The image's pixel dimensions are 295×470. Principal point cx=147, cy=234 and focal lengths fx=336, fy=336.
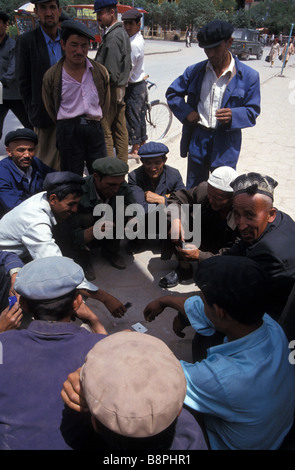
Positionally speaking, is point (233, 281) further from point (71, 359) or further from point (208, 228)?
point (208, 228)

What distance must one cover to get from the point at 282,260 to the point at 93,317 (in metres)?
1.20

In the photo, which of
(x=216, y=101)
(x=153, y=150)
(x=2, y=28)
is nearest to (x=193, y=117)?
(x=216, y=101)

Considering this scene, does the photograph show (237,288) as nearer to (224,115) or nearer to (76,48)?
(224,115)

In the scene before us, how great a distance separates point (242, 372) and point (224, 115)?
2320 millimetres

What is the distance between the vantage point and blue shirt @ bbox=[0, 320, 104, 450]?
3.83 feet

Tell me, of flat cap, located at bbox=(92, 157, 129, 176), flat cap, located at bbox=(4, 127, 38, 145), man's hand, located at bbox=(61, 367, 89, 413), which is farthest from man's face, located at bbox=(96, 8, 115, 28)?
man's hand, located at bbox=(61, 367, 89, 413)

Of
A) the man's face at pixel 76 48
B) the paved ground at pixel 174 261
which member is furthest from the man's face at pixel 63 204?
the man's face at pixel 76 48

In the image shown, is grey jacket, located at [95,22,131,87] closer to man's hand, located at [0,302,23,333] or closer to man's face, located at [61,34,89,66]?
man's face, located at [61,34,89,66]

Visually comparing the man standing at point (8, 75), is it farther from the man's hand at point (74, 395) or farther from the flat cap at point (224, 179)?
the man's hand at point (74, 395)

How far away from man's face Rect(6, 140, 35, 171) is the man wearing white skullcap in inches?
53.5

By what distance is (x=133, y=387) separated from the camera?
88 cm

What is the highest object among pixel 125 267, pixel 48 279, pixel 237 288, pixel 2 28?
pixel 2 28

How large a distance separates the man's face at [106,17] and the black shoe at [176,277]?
319 cm

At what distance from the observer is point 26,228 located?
2510mm
